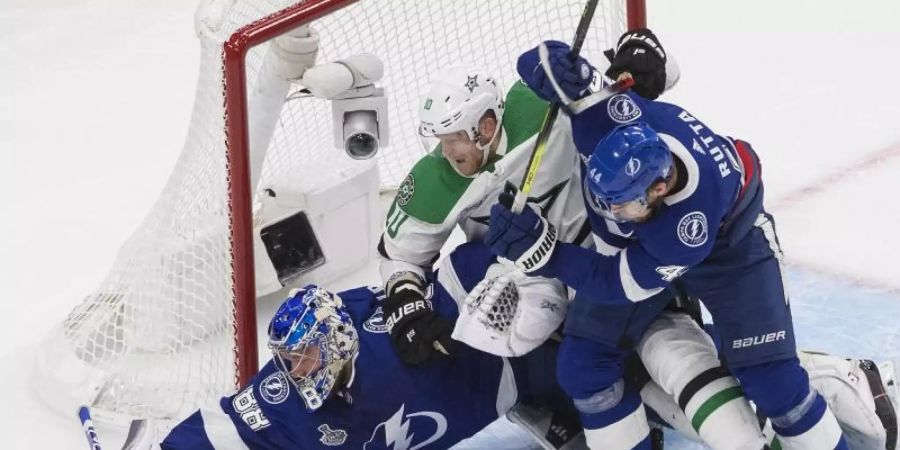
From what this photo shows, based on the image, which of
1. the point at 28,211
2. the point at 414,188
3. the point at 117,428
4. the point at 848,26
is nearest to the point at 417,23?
the point at 414,188

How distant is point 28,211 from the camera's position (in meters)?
4.39

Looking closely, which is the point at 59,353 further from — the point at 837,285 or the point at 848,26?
the point at 848,26

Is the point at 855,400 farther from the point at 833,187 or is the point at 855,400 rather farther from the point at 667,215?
the point at 833,187

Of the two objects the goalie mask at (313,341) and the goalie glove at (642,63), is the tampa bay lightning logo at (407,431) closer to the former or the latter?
the goalie mask at (313,341)

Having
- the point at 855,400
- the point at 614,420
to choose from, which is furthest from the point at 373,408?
the point at 855,400

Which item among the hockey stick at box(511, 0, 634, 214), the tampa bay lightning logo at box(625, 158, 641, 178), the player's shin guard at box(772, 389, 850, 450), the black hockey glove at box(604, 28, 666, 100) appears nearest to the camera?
the tampa bay lightning logo at box(625, 158, 641, 178)

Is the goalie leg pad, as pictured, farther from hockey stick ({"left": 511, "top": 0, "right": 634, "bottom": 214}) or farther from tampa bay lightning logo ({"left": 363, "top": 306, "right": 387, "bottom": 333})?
tampa bay lightning logo ({"left": 363, "top": 306, "right": 387, "bottom": 333})

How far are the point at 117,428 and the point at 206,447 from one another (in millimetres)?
563

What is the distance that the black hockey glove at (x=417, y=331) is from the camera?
2812 mm

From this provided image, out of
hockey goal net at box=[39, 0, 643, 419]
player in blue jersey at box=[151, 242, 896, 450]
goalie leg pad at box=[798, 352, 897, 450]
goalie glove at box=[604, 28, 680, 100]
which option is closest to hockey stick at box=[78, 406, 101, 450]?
player in blue jersey at box=[151, 242, 896, 450]

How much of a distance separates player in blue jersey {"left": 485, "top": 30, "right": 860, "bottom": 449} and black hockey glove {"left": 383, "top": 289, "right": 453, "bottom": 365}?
0.26 meters

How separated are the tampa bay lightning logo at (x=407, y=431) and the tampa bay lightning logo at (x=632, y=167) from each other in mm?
766

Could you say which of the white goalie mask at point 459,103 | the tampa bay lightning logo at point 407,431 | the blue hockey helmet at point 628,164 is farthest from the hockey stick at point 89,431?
the blue hockey helmet at point 628,164

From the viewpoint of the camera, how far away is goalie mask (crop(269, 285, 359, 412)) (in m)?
2.63
